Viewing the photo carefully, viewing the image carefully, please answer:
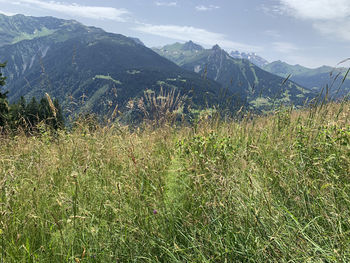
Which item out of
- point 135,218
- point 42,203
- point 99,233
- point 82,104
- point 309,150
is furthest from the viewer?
point 82,104

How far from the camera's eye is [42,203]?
2750 mm

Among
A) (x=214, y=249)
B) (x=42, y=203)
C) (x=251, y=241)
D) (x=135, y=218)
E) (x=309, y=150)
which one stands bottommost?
(x=42, y=203)

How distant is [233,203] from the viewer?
6.75 ft

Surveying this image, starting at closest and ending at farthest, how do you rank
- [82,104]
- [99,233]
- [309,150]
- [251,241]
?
[251,241] → [99,233] → [309,150] → [82,104]

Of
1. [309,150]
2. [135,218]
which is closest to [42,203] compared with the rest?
[135,218]

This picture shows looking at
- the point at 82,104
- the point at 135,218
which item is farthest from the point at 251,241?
the point at 82,104

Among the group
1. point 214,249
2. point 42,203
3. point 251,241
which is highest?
point 251,241

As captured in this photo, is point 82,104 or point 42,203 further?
point 82,104

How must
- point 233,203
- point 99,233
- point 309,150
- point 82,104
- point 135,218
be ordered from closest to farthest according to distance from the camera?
point 233,203 < point 99,233 < point 135,218 < point 309,150 < point 82,104

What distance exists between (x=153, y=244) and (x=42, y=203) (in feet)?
5.37

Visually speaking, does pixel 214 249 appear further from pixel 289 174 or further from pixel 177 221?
pixel 289 174

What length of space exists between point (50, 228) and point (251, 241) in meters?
2.06

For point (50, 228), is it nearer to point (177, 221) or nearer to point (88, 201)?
point (88, 201)

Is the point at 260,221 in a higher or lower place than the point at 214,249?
higher
